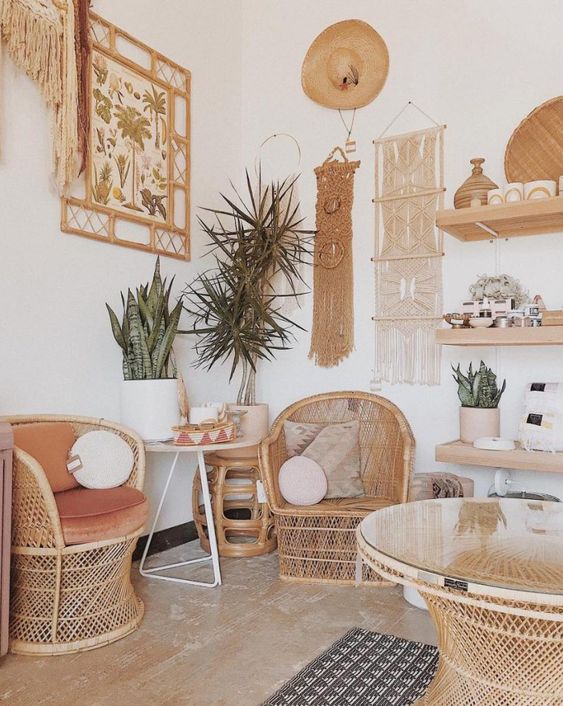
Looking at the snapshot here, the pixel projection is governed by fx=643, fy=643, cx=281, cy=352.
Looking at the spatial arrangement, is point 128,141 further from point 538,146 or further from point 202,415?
point 538,146

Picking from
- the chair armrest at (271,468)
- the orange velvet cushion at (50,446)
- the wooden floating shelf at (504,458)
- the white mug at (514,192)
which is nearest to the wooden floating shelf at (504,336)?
the wooden floating shelf at (504,458)

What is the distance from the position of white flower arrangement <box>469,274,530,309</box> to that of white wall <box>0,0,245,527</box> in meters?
1.55

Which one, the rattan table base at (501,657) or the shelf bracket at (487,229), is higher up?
the shelf bracket at (487,229)

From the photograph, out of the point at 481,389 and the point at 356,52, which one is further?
the point at 356,52

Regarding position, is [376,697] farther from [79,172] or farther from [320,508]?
[79,172]

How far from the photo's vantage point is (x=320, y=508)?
283 centimetres

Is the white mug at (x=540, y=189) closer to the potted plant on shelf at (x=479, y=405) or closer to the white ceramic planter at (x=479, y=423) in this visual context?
the potted plant on shelf at (x=479, y=405)

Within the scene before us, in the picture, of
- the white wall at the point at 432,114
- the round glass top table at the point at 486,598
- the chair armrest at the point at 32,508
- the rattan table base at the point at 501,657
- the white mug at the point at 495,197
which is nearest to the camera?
the round glass top table at the point at 486,598

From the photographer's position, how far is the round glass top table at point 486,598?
1408 millimetres

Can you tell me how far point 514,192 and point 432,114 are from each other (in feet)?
2.76

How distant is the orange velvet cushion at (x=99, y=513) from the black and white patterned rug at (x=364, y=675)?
77 centimetres

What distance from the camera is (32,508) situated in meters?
Answer: 2.16

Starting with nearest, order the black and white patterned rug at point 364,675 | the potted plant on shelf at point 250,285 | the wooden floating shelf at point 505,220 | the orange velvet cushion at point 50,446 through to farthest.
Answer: the black and white patterned rug at point 364,675 → the orange velvet cushion at point 50,446 → the wooden floating shelf at point 505,220 → the potted plant on shelf at point 250,285

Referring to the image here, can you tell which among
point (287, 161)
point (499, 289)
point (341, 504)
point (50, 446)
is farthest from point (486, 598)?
point (287, 161)
